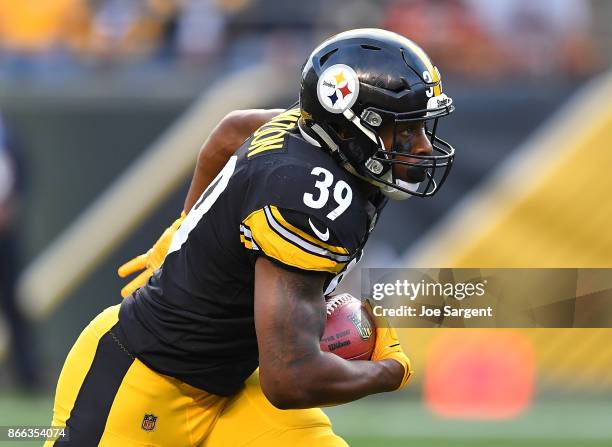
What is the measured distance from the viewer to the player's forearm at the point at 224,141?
332 cm

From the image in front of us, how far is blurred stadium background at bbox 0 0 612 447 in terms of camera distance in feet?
20.9

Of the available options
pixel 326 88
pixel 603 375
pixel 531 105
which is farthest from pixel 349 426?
pixel 326 88

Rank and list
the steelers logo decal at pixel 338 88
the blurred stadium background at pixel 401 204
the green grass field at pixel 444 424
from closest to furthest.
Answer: the steelers logo decal at pixel 338 88
the green grass field at pixel 444 424
the blurred stadium background at pixel 401 204

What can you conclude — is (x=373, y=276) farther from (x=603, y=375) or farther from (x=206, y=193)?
(x=603, y=375)

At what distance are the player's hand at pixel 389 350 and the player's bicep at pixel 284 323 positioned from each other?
383 millimetres

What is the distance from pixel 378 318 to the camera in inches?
122

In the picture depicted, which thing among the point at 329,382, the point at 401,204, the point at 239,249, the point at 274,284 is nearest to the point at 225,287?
the point at 239,249

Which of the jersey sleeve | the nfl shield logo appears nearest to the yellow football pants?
the nfl shield logo

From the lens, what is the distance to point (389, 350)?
2959 millimetres

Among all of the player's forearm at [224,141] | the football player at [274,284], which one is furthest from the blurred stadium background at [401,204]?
the football player at [274,284]

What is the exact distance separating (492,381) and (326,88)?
400 centimetres

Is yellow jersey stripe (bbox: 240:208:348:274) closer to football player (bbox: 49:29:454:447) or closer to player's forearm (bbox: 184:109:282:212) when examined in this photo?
football player (bbox: 49:29:454:447)

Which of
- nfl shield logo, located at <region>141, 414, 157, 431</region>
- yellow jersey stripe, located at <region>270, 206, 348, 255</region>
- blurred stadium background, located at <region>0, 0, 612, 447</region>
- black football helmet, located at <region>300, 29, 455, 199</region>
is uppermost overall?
blurred stadium background, located at <region>0, 0, 612, 447</region>

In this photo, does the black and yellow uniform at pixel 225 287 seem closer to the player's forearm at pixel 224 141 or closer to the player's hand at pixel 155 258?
the player's hand at pixel 155 258
